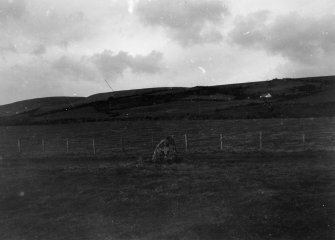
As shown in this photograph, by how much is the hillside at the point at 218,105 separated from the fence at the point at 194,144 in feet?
72.3

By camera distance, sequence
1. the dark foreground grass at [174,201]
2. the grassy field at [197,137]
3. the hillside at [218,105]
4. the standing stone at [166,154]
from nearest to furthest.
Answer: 1. the dark foreground grass at [174,201]
2. the standing stone at [166,154]
3. the grassy field at [197,137]
4. the hillside at [218,105]

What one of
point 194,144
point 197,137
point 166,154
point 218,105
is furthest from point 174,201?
point 218,105

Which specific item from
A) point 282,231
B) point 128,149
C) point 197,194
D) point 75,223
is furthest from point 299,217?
point 128,149

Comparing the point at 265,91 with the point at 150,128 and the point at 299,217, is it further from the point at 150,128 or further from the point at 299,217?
the point at 299,217

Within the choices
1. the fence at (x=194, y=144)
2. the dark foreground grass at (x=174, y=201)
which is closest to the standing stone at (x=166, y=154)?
the dark foreground grass at (x=174, y=201)

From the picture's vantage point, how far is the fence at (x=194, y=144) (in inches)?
1614

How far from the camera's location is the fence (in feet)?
135

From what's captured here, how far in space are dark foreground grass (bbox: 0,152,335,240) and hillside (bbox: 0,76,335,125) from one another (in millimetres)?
45958

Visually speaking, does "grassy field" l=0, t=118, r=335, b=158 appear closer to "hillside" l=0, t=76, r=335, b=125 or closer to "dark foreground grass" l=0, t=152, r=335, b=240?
"hillside" l=0, t=76, r=335, b=125

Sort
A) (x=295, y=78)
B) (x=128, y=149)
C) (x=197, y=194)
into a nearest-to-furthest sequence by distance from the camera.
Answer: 1. (x=197, y=194)
2. (x=128, y=149)
3. (x=295, y=78)

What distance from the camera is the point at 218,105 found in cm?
8975

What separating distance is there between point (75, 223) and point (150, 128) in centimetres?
5016

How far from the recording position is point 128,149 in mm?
45219

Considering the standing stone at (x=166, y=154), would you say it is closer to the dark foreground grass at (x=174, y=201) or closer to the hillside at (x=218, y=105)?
the dark foreground grass at (x=174, y=201)
